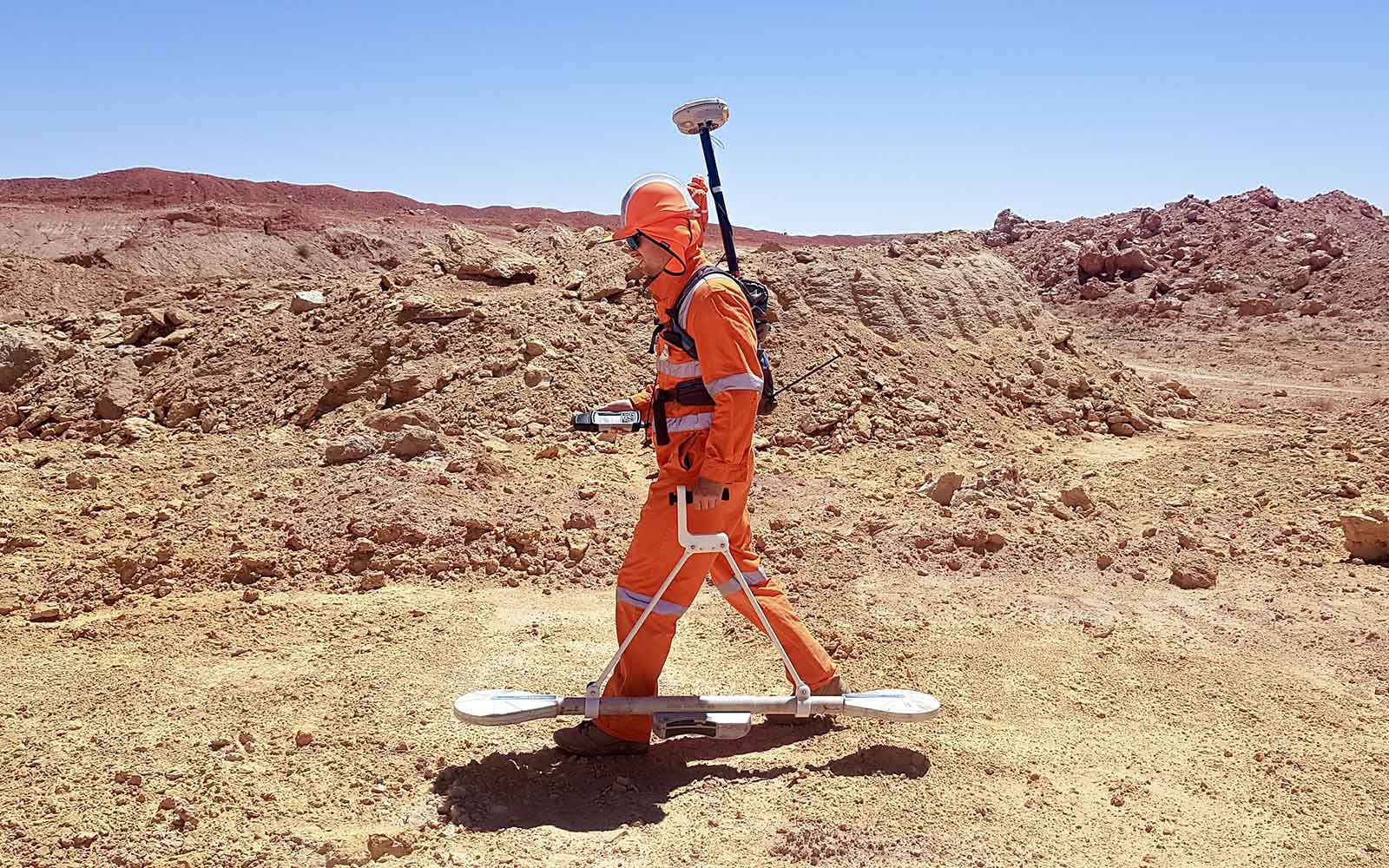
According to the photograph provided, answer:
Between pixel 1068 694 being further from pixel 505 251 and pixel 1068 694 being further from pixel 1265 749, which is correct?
pixel 505 251

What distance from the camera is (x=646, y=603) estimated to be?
4.21m

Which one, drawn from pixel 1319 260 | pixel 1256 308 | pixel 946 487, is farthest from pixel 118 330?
pixel 1319 260

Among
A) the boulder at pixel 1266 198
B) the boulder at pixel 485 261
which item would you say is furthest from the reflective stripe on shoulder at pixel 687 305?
the boulder at pixel 1266 198

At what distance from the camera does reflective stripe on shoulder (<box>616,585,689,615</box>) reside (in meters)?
4.17

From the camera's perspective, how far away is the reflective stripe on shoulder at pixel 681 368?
13.8 feet

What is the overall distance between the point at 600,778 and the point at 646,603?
2.23 ft

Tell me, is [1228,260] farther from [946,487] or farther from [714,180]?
[714,180]

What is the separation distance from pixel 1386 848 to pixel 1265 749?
2.53 ft

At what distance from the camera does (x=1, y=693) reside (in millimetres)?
5098

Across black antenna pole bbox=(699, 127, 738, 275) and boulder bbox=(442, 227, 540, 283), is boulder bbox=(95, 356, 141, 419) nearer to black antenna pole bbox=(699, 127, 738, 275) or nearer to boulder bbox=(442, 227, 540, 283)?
boulder bbox=(442, 227, 540, 283)

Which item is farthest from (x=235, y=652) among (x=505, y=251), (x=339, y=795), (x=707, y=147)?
(x=505, y=251)

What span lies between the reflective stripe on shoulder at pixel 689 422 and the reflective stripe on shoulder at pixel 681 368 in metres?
0.15

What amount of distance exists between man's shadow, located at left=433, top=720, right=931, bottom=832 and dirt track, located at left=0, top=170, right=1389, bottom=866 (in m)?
0.02

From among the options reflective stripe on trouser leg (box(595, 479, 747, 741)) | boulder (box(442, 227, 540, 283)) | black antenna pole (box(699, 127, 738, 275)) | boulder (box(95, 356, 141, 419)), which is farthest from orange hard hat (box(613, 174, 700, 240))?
boulder (box(95, 356, 141, 419))
